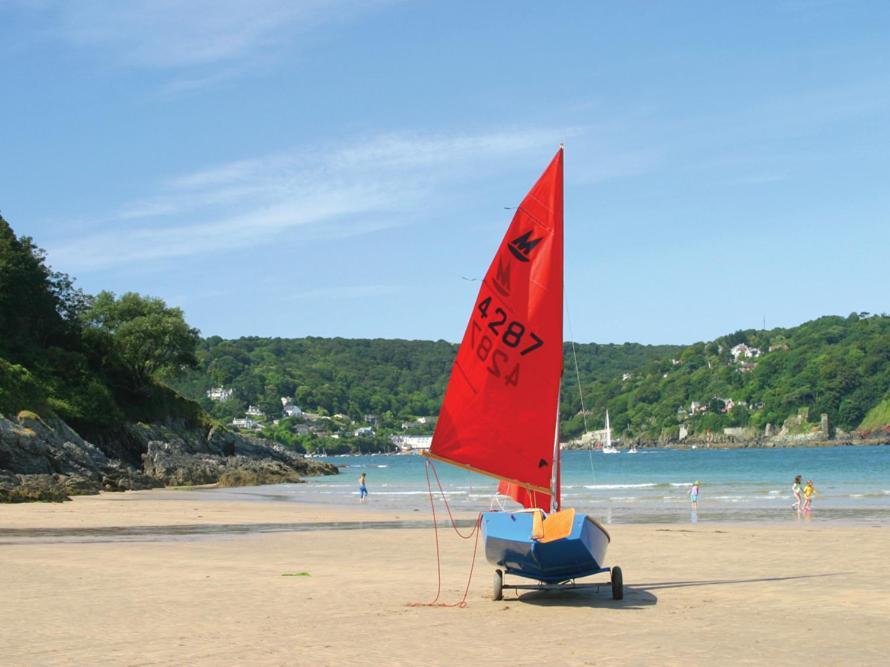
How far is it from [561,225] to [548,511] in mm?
4116

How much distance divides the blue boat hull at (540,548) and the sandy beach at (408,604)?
1.61 ft

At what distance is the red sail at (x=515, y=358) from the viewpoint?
14.4 meters

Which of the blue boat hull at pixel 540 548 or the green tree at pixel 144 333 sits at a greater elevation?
the green tree at pixel 144 333

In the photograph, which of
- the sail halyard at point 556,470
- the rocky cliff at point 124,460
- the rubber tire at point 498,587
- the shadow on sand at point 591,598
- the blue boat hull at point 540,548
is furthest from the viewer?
the rocky cliff at point 124,460

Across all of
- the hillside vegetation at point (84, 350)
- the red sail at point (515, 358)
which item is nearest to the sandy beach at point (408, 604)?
the red sail at point (515, 358)

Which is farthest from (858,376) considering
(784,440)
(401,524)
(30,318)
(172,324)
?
(401,524)

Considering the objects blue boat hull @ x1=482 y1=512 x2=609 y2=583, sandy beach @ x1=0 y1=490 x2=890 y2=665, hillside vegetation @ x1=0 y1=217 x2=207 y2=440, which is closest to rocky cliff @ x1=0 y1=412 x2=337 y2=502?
hillside vegetation @ x1=0 y1=217 x2=207 y2=440

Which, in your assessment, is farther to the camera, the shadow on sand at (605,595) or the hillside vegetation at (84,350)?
the hillside vegetation at (84,350)

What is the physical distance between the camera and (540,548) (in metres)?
13.8

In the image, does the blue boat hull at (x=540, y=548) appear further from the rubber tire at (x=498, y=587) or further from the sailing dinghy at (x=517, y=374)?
the rubber tire at (x=498, y=587)

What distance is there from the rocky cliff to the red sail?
3049cm

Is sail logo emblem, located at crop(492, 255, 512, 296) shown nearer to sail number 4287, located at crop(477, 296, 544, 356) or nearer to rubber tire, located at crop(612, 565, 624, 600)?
sail number 4287, located at crop(477, 296, 544, 356)

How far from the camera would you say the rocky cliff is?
4812cm

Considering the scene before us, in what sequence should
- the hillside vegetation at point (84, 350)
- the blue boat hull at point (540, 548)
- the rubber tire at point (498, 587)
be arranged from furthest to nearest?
the hillside vegetation at point (84, 350)
the rubber tire at point (498, 587)
the blue boat hull at point (540, 548)
